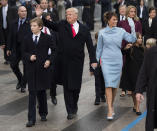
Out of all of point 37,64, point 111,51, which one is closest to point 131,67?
point 111,51

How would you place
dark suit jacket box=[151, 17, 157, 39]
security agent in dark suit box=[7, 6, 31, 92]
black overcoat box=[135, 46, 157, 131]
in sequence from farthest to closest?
1. dark suit jacket box=[151, 17, 157, 39]
2. security agent in dark suit box=[7, 6, 31, 92]
3. black overcoat box=[135, 46, 157, 131]

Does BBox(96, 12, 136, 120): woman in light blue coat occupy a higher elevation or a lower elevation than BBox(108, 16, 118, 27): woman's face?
lower

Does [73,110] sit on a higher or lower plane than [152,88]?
lower

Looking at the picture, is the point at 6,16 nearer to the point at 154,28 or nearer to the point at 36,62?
the point at 154,28

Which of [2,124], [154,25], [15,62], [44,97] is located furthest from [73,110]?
[154,25]

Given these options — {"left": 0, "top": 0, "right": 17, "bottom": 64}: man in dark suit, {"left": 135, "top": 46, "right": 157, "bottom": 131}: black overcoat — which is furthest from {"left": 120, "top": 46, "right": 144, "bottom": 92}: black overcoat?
{"left": 0, "top": 0, "right": 17, "bottom": 64}: man in dark suit

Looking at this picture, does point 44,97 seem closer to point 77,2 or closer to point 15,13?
point 15,13

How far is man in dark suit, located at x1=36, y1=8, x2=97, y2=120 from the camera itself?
30.8 ft

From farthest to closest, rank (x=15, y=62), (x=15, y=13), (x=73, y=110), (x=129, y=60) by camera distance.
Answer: (x=15, y=13) < (x=15, y=62) < (x=129, y=60) < (x=73, y=110)

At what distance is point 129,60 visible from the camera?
1031cm

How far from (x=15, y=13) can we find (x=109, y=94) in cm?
653

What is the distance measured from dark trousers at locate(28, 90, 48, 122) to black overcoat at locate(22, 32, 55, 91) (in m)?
0.13

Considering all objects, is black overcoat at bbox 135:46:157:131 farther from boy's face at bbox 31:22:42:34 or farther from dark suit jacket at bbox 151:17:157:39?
dark suit jacket at bbox 151:17:157:39

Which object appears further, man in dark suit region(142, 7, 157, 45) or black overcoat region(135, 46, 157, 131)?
man in dark suit region(142, 7, 157, 45)
